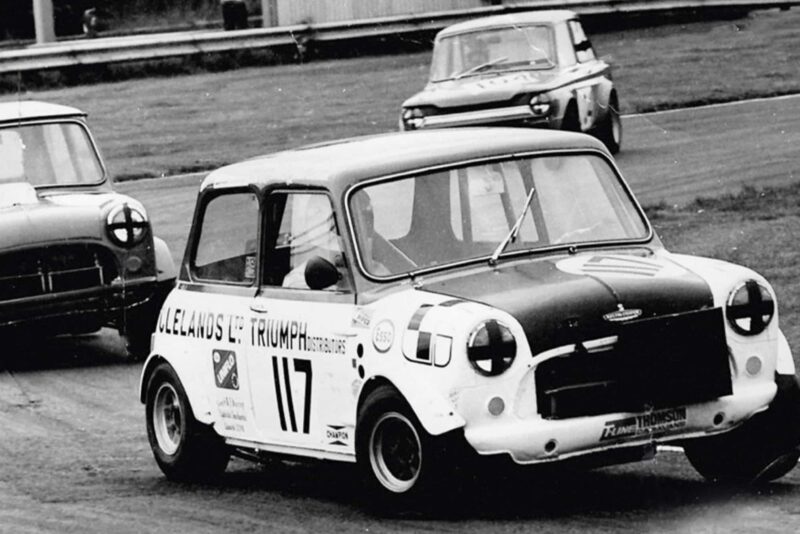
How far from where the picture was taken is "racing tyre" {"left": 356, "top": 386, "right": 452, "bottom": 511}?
24.2ft

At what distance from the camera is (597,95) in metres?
21.2

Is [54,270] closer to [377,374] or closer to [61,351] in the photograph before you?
[61,351]

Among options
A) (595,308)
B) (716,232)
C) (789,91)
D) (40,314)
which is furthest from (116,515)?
(789,91)

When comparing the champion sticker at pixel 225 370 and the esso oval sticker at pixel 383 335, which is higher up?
the esso oval sticker at pixel 383 335

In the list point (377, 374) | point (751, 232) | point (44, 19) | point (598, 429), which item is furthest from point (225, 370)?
point (44, 19)

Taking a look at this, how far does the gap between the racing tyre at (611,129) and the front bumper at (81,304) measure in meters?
9.02

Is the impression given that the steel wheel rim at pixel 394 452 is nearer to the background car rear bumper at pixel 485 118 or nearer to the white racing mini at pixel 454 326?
the white racing mini at pixel 454 326

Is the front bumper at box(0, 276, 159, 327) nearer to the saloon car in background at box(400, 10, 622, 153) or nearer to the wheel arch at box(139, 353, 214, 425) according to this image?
the wheel arch at box(139, 353, 214, 425)

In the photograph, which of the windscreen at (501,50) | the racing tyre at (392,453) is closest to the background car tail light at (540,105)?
the windscreen at (501,50)

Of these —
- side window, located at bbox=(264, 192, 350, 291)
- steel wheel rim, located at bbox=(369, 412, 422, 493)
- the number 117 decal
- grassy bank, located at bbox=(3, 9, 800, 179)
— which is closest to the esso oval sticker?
steel wheel rim, located at bbox=(369, 412, 422, 493)

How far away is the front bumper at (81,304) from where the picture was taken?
42.8ft

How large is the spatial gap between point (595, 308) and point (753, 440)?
96 cm

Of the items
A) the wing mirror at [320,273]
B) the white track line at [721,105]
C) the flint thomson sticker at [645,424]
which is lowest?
the white track line at [721,105]

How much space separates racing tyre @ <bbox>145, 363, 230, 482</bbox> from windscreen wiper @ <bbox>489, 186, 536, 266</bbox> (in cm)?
172
